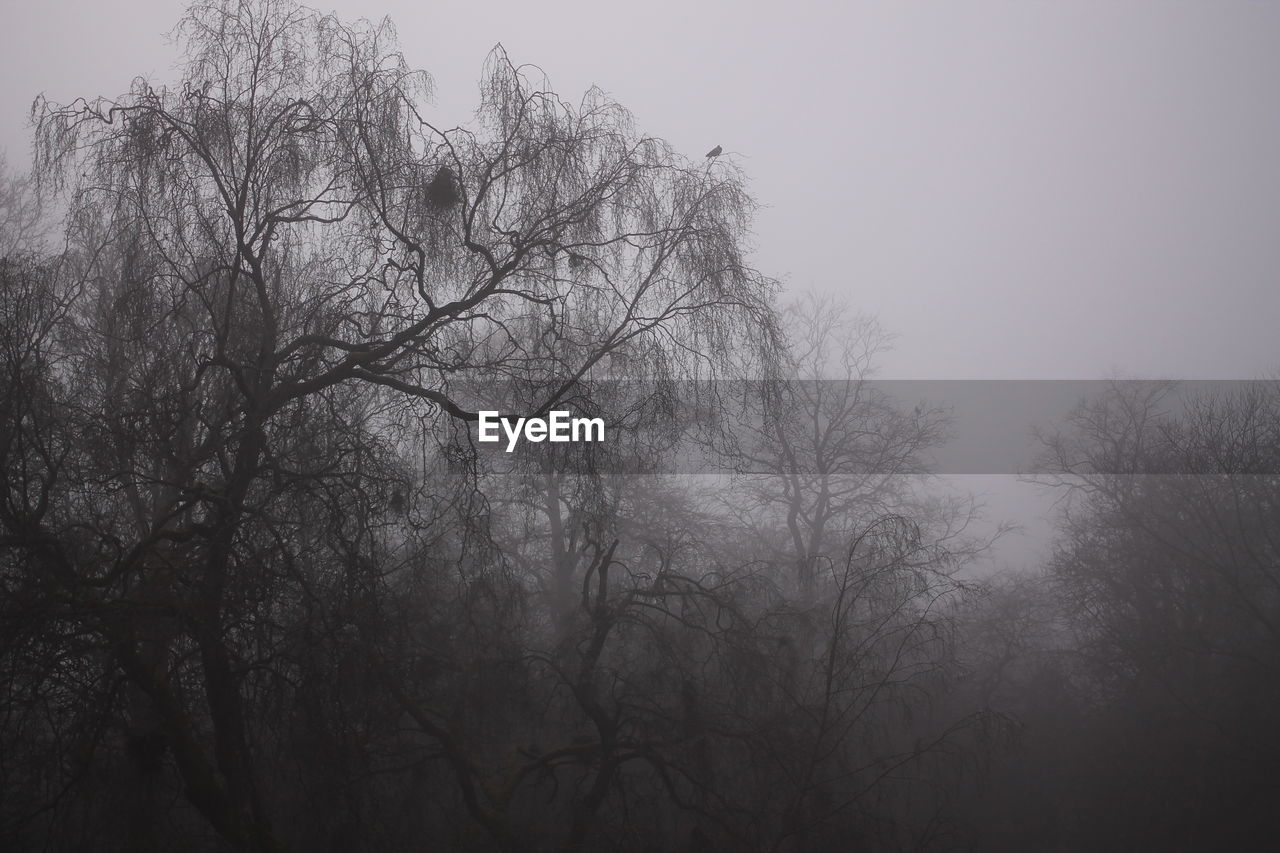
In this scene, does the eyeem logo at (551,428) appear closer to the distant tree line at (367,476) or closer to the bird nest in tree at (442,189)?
the distant tree line at (367,476)

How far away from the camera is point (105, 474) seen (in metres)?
6.39

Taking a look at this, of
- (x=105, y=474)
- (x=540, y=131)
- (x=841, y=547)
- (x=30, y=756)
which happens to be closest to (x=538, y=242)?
(x=540, y=131)

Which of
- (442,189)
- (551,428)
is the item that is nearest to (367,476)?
(551,428)

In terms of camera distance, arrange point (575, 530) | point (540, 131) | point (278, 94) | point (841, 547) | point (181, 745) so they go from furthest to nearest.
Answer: point (841, 547) < point (575, 530) < point (540, 131) < point (278, 94) < point (181, 745)

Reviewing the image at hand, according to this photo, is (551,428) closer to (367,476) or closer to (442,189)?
(367,476)

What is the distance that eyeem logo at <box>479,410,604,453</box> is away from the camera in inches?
284

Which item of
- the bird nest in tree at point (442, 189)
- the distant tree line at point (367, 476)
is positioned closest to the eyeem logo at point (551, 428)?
the distant tree line at point (367, 476)

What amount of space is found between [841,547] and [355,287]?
11788mm

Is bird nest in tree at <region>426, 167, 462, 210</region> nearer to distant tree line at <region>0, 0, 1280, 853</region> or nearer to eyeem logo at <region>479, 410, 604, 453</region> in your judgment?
distant tree line at <region>0, 0, 1280, 853</region>

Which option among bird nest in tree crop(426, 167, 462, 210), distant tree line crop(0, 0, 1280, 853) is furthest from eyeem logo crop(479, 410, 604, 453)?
bird nest in tree crop(426, 167, 462, 210)

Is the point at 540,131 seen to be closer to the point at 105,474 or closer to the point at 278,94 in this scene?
the point at 278,94

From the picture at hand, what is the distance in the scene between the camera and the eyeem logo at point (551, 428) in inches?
284

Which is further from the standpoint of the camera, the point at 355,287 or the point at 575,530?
the point at 575,530

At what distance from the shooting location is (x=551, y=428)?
24.1 feet
